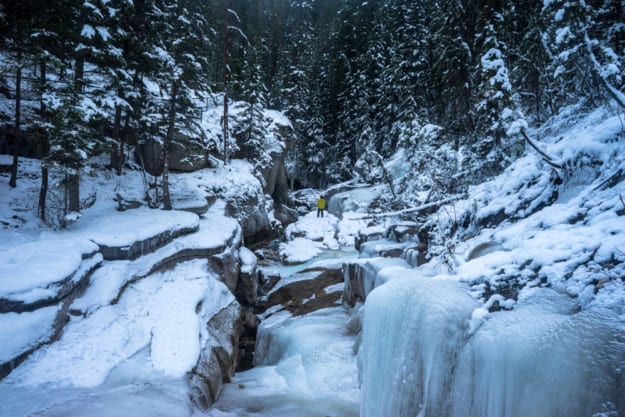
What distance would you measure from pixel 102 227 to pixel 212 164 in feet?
35.5

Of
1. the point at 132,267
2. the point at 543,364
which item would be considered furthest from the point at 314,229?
the point at 543,364

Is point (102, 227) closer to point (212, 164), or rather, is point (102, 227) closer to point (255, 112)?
point (212, 164)

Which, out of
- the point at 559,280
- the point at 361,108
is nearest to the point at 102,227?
the point at 559,280

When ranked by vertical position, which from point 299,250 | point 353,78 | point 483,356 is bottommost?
point 299,250

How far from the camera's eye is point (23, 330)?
4781mm

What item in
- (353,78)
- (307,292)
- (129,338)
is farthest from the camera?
(353,78)

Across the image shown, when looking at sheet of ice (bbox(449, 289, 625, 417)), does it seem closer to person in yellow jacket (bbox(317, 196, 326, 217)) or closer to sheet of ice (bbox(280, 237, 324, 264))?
sheet of ice (bbox(280, 237, 324, 264))

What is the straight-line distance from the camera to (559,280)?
309 centimetres

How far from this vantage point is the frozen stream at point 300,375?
5.59 meters

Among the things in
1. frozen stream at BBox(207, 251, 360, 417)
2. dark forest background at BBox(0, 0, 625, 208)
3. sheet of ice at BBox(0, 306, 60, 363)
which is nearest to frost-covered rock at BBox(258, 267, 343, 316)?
frozen stream at BBox(207, 251, 360, 417)

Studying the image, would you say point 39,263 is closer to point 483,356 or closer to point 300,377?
point 300,377

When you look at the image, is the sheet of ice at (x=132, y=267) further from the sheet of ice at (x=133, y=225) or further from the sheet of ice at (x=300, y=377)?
the sheet of ice at (x=300, y=377)

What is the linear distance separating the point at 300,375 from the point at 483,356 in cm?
512

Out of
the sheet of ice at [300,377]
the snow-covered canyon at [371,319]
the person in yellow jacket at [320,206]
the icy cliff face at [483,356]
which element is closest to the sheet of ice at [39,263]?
the snow-covered canyon at [371,319]
